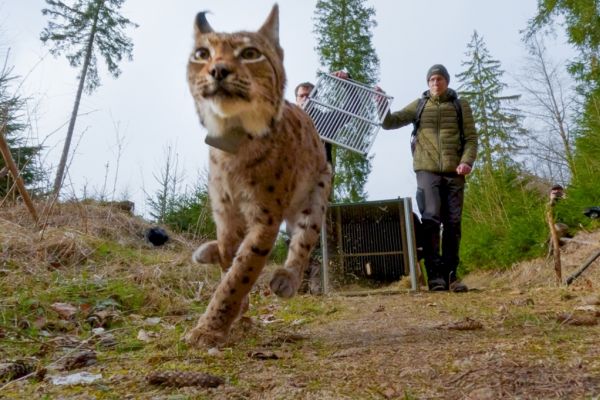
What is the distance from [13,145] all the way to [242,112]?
11.4 m

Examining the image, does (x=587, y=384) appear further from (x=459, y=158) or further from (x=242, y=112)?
(x=459, y=158)

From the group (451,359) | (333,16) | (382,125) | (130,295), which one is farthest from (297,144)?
(333,16)

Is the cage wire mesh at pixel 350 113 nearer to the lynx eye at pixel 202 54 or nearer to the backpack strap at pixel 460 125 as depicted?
the backpack strap at pixel 460 125

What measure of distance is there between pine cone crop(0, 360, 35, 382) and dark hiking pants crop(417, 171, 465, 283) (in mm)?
5099

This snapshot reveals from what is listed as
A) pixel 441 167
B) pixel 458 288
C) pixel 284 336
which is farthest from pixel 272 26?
pixel 458 288

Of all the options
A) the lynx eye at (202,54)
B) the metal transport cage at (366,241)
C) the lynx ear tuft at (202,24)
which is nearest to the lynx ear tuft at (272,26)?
the lynx ear tuft at (202,24)

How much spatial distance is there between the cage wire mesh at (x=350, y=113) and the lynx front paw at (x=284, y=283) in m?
3.21

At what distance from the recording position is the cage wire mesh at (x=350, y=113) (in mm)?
6773

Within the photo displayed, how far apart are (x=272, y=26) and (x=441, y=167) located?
3658mm

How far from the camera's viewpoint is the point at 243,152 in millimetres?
3264

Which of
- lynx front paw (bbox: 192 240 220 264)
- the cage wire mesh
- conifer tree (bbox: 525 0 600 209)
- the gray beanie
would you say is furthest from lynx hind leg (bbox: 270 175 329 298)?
conifer tree (bbox: 525 0 600 209)

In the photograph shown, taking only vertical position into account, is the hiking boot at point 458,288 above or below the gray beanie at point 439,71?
below

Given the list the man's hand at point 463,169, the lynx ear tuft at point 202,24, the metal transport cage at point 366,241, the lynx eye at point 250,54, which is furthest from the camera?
the metal transport cage at point 366,241

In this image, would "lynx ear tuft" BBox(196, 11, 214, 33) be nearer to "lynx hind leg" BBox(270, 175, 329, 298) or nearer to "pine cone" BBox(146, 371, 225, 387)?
"lynx hind leg" BBox(270, 175, 329, 298)
